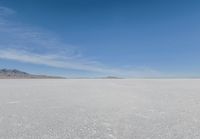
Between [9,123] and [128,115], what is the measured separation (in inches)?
69.7

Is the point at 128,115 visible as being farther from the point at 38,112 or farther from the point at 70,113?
the point at 38,112

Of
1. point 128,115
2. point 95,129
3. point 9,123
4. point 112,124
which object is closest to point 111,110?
point 128,115

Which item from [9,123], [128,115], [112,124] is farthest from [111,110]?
[9,123]

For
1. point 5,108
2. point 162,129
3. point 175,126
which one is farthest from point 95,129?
point 5,108

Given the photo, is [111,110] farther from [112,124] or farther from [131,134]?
[131,134]

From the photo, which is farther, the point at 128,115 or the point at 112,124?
the point at 128,115

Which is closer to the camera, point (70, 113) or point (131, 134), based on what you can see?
point (131, 134)

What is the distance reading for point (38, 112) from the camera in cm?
405

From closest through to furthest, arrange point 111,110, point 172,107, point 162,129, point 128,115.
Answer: point 162,129, point 128,115, point 111,110, point 172,107

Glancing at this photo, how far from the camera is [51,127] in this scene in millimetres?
3115

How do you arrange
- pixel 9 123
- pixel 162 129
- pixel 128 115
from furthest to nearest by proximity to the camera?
pixel 128 115 → pixel 9 123 → pixel 162 129

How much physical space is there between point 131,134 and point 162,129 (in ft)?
1.53

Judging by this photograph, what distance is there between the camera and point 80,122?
3.35 meters

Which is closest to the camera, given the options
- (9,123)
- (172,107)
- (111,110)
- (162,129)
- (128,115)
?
(162,129)
